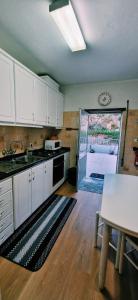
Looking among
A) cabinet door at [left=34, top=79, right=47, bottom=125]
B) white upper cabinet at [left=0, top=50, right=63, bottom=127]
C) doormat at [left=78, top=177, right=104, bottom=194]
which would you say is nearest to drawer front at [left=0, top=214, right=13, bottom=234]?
white upper cabinet at [left=0, top=50, right=63, bottom=127]

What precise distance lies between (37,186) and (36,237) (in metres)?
0.73

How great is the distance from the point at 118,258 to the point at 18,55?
294cm

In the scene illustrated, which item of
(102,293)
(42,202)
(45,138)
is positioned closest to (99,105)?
(45,138)

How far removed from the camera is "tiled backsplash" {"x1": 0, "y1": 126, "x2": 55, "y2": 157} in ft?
7.67

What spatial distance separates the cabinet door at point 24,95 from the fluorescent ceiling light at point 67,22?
764mm

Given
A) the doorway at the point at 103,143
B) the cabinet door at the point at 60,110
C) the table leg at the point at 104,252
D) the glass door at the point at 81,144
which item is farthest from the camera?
the doorway at the point at 103,143

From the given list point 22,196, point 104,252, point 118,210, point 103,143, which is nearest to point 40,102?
point 22,196

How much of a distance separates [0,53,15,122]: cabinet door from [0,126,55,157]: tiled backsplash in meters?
0.49

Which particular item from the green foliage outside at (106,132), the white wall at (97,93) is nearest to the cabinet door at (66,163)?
the white wall at (97,93)

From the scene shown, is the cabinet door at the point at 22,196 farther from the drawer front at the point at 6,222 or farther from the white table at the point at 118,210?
the white table at the point at 118,210

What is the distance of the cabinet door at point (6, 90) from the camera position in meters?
1.72

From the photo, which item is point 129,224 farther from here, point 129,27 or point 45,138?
point 45,138

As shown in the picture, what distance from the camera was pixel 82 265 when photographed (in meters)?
1.50

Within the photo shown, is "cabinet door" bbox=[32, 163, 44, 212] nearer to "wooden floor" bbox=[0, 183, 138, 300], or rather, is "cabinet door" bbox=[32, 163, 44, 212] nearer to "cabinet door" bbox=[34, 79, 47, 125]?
"wooden floor" bbox=[0, 183, 138, 300]
